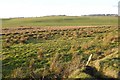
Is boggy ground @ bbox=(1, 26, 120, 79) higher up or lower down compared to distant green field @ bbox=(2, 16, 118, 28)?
lower down

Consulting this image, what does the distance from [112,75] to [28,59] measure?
6435mm

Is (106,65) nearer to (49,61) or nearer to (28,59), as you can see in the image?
(49,61)

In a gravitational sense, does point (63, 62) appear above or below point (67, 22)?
below

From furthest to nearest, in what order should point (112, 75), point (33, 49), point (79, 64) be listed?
1. point (33, 49)
2. point (79, 64)
3. point (112, 75)

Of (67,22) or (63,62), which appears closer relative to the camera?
(63,62)

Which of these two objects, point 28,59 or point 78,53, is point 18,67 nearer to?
point 28,59

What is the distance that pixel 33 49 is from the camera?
21.9 metres

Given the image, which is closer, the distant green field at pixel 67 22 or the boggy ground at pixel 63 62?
the boggy ground at pixel 63 62

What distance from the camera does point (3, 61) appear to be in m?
18.3

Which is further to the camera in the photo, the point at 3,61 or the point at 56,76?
the point at 3,61

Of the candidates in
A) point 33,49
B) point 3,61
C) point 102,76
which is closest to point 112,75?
point 102,76

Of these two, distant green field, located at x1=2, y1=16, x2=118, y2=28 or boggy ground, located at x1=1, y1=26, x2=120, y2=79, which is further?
distant green field, located at x1=2, y1=16, x2=118, y2=28

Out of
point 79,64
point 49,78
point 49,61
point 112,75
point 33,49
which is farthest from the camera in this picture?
point 33,49

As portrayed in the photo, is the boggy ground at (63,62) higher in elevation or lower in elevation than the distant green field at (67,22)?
lower
